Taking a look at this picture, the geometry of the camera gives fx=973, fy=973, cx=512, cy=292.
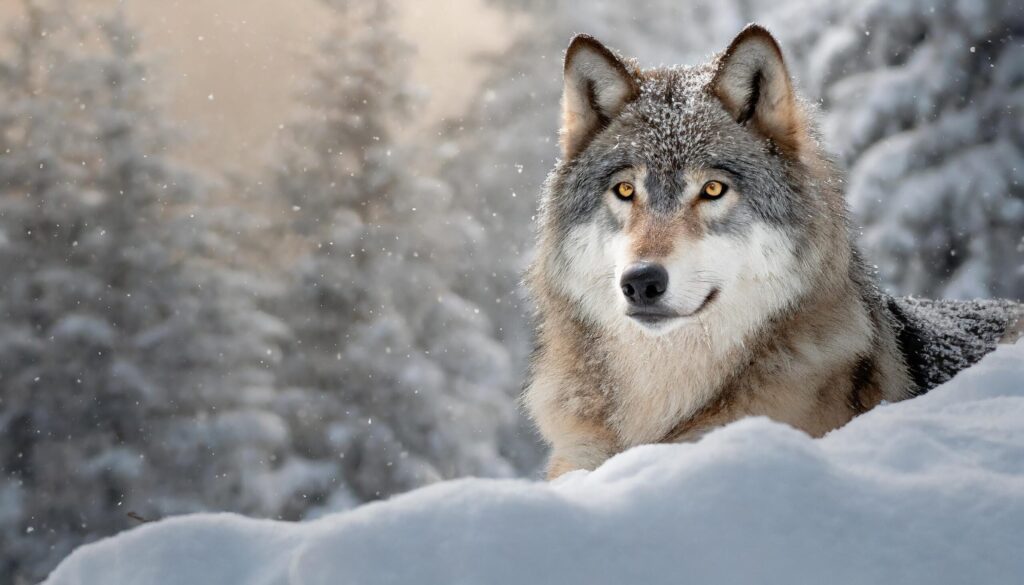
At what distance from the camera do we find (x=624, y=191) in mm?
3691

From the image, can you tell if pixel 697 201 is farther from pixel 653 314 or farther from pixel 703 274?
pixel 653 314

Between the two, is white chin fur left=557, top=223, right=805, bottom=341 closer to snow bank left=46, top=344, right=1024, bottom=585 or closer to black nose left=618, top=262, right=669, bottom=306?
black nose left=618, top=262, right=669, bottom=306

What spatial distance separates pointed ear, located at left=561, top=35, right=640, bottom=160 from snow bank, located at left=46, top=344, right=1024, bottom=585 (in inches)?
103

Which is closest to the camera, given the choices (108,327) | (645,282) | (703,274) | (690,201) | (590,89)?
(645,282)

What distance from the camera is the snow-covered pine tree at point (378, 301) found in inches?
610

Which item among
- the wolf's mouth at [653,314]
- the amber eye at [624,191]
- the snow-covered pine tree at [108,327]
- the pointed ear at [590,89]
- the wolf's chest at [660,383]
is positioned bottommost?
the snow-covered pine tree at [108,327]

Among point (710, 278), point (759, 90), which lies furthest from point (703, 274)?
point (759, 90)

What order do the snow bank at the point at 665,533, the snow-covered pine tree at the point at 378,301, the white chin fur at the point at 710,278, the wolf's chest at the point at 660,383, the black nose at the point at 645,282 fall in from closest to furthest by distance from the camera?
the snow bank at the point at 665,533 < the black nose at the point at 645,282 < the white chin fur at the point at 710,278 < the wolf's chest at the point at 660,383 < the snow-covered pine tree at the point at 378,301

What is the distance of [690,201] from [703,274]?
Result: 1.01 ft

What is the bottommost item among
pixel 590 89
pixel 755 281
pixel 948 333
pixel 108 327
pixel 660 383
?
pixel 108 327

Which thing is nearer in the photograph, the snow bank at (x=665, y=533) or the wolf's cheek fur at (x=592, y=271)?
the snow bank at (x=665, y=533)

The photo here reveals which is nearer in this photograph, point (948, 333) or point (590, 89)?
point (590, 89)

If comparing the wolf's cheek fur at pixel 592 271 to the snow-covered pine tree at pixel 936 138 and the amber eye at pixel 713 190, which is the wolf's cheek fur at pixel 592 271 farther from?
the snow-covered pine tree at pixel 936 138

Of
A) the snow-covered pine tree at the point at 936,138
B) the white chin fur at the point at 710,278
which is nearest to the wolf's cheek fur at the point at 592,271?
the white chin fur at the point at 710,278
